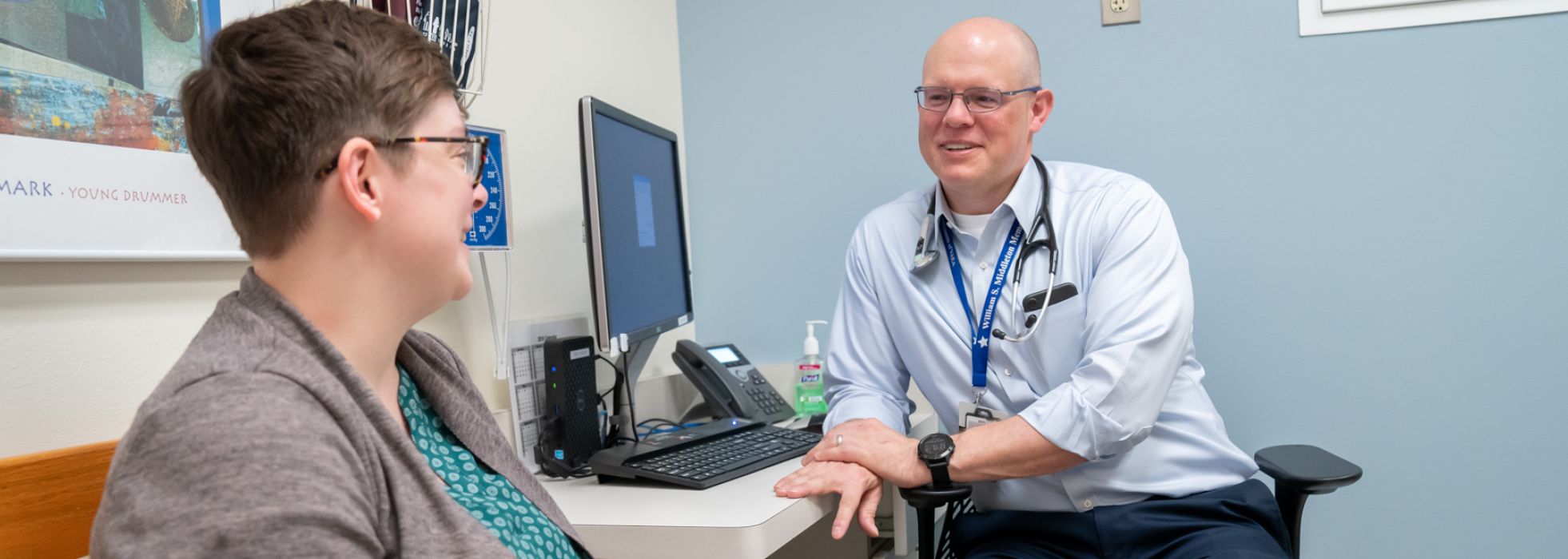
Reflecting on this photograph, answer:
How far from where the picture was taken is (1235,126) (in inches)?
90.6

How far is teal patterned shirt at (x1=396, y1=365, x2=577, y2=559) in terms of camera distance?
3.35 feet

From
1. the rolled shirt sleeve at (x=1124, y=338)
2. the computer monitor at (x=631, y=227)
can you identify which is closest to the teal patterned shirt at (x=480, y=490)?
the computer monitor at (x=631, y=227)

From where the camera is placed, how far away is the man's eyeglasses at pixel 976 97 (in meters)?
1.88

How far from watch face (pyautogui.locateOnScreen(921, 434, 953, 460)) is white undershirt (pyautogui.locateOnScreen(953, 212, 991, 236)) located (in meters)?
0.42

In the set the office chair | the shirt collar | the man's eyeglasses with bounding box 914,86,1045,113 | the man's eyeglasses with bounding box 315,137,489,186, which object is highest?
the man's eyeglasses with bounding box 914,86,1045,113

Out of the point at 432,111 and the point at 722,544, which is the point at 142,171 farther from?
A: the point at 722,544

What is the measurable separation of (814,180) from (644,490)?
3.98ft

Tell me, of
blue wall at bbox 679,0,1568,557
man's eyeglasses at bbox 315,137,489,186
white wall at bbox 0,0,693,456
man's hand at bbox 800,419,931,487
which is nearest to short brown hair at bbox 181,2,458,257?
man's eyeglasses at bbox 315,137,489,186

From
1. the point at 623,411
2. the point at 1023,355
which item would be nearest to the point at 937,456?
the point at 1023,355

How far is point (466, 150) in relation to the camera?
1003 mm

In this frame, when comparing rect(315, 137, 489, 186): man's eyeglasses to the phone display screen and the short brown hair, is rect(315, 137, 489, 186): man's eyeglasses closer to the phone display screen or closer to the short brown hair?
the short brown hair

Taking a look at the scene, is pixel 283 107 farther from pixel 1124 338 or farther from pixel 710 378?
pixel 710 378

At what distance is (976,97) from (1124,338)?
506 mm

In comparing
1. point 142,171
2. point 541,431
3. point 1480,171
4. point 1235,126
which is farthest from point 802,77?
point 142,171
